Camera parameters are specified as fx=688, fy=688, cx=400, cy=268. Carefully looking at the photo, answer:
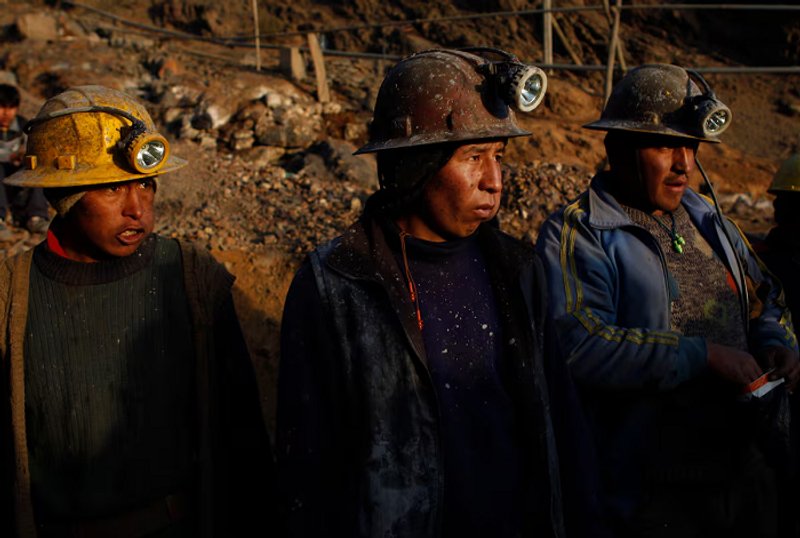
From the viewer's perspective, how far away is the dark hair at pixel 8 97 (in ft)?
20.3

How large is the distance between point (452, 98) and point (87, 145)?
1.10 m

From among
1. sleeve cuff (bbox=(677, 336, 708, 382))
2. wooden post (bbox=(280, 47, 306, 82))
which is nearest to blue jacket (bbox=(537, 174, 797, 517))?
sleeve cuff (bbox=(677, 336, 708, 382))

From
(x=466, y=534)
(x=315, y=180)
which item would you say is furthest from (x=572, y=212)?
(x=315, y=180)

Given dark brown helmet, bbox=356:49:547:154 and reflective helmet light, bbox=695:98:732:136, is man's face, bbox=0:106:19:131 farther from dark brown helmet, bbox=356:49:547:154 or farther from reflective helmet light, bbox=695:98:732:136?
reflective helmet light, bbox=695:98:732:136

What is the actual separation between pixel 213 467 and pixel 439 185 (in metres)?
1.13

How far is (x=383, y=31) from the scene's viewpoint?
1424 centimetres

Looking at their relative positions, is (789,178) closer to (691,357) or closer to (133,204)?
(691,357)

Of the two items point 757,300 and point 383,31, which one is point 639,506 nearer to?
point 757,300

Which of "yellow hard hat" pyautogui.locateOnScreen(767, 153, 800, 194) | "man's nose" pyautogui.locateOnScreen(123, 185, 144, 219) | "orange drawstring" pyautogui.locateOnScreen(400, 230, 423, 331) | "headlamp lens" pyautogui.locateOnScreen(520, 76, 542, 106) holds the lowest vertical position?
"orange drawstring" pyautogui.locateOnScreen(400, 230, 423, 331)

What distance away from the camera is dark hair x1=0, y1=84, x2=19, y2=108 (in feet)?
20.3

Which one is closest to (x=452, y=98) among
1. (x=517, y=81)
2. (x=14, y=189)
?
(x=517, y=81)

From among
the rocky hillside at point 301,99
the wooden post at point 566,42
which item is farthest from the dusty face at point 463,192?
the wooden post at point 566,42

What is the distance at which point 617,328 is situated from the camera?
225 cm

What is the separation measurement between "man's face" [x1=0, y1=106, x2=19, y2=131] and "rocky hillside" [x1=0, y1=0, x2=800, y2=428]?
42.5 inches
